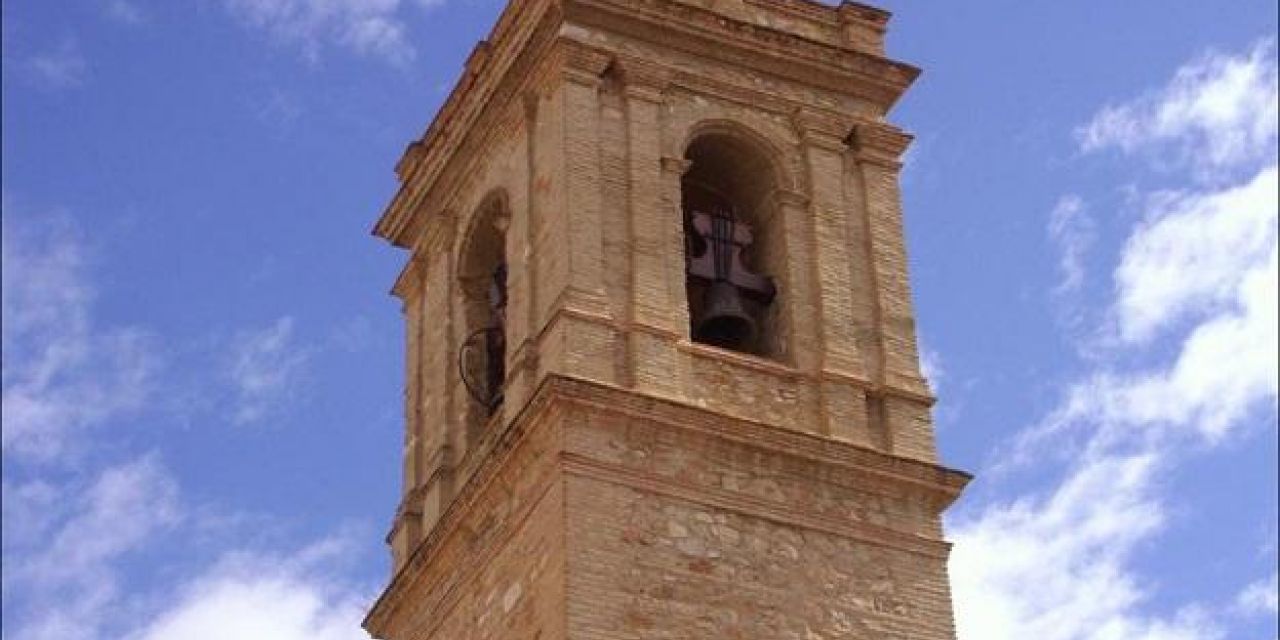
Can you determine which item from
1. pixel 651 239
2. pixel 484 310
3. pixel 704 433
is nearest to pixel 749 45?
pixel 651 239

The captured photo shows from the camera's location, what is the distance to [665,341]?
23297 mm

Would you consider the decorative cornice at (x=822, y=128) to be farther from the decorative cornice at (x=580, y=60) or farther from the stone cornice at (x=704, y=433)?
the stone cornice at (x=704, y=433)

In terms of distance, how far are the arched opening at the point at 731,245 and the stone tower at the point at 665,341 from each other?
1.0 inches

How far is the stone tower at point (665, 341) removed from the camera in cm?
2222

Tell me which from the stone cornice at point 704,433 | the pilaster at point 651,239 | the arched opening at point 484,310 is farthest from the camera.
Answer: the arched opening at point 484,310

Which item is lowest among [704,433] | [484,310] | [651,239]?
[704,433]

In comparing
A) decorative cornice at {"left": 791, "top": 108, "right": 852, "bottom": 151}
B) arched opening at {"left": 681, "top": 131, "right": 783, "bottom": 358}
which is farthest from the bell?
decorative cornice at {"left": 791, "top": 108, "right": 852, "bottom": 151}

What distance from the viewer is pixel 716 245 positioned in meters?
25.2

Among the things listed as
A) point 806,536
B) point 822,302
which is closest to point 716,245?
point 822,302

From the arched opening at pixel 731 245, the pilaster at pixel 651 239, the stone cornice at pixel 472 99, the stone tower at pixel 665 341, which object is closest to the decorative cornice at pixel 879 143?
the stone tower at pixel 665 341

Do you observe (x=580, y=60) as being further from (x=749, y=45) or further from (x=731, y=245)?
(x=731, y=245)

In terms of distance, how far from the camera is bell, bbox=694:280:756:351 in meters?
24.6

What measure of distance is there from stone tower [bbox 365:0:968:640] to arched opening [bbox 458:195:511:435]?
3 cm

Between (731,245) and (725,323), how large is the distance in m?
0.84
